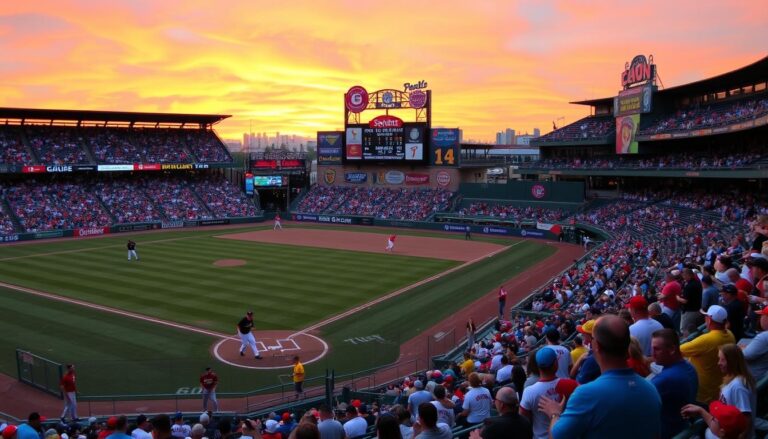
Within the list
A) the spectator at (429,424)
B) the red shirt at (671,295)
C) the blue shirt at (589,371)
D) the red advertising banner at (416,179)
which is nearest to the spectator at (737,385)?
the blue shirt at (589,371)

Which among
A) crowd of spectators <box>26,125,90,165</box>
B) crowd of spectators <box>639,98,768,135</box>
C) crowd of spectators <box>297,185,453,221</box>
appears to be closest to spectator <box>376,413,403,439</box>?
crowd of spectators <box>639,98,768,135</box>

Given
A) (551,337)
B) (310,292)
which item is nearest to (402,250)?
(310,292)

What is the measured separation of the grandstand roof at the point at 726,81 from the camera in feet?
133

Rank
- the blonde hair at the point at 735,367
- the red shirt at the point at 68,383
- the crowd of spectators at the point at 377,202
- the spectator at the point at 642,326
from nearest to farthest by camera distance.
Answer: the blonde hair at the point at 735,367, the spectator at the point at 642,326, the red shirt at the point at 68,383, the crowd of spectators at the point at 377,202

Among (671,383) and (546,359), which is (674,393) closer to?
(671,383)

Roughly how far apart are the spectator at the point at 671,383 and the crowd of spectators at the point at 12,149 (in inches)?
2532

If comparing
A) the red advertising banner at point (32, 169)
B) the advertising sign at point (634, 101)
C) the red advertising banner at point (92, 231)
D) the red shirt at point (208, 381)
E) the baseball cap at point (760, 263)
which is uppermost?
the advertising sign at point (634, 101)

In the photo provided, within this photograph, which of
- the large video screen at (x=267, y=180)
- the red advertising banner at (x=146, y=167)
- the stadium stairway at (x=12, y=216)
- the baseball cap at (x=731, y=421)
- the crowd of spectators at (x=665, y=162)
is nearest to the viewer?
the baseball cap at (x=731, y=421)

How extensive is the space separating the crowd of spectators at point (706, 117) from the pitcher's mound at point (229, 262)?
33.6 m

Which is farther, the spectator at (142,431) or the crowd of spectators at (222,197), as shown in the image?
the crowd of spectators at (222,197)

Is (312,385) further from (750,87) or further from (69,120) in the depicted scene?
(69,120)

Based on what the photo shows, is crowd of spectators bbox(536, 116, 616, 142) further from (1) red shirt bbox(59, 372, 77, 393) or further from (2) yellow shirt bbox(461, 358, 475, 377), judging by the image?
(1) red shirt bbox(59, 372, 77, 393)

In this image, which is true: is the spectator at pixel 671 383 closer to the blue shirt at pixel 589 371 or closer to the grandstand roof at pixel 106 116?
the blue shirt at pixel 589 371

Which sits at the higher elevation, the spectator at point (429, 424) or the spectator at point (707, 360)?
the spectator at point (707, 360)
